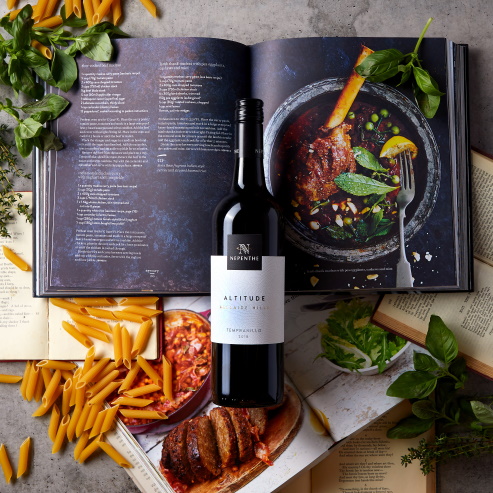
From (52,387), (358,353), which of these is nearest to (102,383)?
(52,387)

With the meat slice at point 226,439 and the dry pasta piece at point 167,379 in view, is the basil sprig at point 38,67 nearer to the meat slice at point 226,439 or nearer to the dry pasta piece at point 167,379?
the dry pasta piece at point 167,379

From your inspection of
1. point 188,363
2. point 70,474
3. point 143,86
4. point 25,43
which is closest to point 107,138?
point 143,86

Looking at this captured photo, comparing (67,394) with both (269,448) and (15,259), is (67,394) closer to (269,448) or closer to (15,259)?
Result: (15,259)

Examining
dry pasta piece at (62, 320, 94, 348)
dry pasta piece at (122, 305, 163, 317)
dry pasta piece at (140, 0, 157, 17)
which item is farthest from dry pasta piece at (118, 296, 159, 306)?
dry pasta piece at (140, 0, 157, 17)

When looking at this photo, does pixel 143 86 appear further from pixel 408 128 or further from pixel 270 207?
pixel 408 128

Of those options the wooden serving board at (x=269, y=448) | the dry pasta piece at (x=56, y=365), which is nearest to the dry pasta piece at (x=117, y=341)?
the dry pasta piece at (x=56, y=365)

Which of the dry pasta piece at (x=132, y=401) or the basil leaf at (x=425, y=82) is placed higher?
the basil leaf at (x=425, y=82)

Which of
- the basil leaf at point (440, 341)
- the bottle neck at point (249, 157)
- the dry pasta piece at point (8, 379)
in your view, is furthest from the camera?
the dry pasta piece at point (8, 379)
